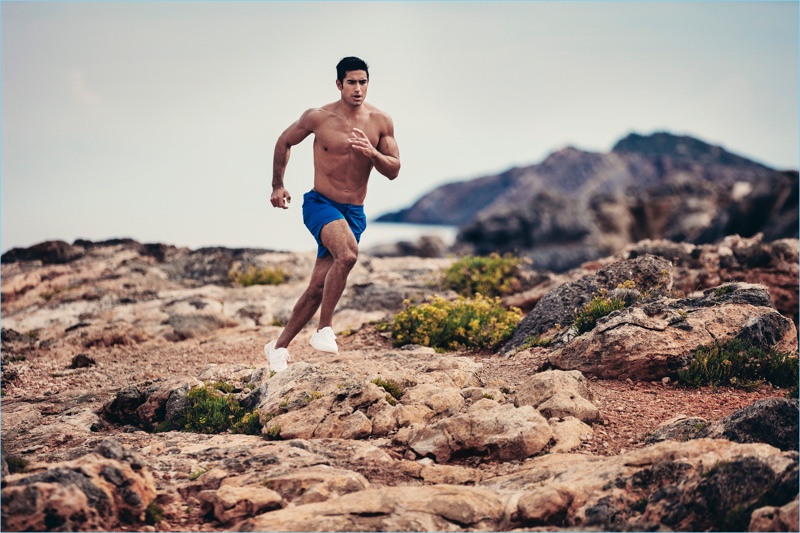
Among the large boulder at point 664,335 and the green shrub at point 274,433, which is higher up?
the large boulder at point 664,335

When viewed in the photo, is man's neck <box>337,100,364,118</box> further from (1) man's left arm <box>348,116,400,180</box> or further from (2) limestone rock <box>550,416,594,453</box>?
(2) limestone rock <box>550,416,594,453</box>

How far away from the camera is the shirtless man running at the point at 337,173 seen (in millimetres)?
9172

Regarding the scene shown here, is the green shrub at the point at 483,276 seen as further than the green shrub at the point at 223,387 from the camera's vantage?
Yes

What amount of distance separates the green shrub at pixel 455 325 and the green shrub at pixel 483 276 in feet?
9.77

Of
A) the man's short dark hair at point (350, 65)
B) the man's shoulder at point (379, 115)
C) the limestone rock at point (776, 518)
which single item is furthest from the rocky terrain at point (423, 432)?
the man's short dark hair at point (350, 65)

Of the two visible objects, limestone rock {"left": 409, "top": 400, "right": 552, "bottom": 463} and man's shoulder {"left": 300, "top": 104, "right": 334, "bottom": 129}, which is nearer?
limestone rock {"left": 409, "top": 400, "right": 552, "bottom": 463}

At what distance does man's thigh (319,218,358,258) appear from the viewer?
9180 millimetres

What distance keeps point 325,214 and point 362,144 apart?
0.93m

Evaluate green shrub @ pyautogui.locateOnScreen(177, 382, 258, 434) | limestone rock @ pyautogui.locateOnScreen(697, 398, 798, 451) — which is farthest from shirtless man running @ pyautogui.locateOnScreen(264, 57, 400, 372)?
limestone rock @ pyautogui.locateOnScreen(697, 398, 798, 451)

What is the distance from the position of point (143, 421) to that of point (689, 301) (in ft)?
21.0

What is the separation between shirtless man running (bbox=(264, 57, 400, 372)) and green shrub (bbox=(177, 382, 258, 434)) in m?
1.26

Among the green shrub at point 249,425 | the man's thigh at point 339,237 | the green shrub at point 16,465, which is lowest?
the green shrub at point 249,425

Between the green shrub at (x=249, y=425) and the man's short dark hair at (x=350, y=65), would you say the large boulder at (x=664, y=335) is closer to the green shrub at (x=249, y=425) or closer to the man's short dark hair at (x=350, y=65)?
the green shrub at (x=249, y=425)

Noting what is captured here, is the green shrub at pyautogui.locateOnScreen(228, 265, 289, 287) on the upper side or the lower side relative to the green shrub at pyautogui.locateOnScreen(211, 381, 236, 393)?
upper
